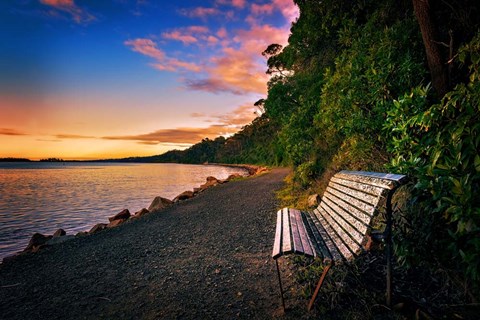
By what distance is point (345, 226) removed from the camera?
3.30m

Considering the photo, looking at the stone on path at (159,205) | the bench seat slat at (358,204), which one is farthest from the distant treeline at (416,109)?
the stone on path at (159,205)

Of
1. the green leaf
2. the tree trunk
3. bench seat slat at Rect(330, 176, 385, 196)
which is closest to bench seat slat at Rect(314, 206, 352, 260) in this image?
bench seat slat at Rect(330, 176, 385, 196)

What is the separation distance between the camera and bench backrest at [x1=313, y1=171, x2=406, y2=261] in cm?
267

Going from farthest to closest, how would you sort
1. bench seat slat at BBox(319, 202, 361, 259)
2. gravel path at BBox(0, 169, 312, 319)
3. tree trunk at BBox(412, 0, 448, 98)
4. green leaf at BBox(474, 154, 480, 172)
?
tree trunk at BBox(412, 0, 448, 98), gravel path at BBox(0, 169, 312, 319), bench seat slat at BBox(319, 202, 361, 259), green leaf at BBox(474, 154, 480, 172)

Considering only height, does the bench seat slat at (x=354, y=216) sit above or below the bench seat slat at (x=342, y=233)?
above

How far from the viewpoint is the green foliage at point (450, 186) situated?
87.4 inches

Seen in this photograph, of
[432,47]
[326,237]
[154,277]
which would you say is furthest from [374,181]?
[154,277]

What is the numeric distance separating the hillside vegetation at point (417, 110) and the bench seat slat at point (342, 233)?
0.44 meters

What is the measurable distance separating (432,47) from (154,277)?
5.50 metres

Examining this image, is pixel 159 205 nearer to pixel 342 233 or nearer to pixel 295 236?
pixel 295 236

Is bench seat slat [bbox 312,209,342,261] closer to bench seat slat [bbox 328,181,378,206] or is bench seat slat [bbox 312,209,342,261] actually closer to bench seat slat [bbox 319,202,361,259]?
bench seat slat [bbox 319,202,361,259]

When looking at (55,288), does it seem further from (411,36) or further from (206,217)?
(411,36)

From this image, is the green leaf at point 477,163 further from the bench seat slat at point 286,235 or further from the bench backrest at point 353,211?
the bench seat slat at point 286,235

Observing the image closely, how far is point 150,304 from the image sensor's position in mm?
3648
